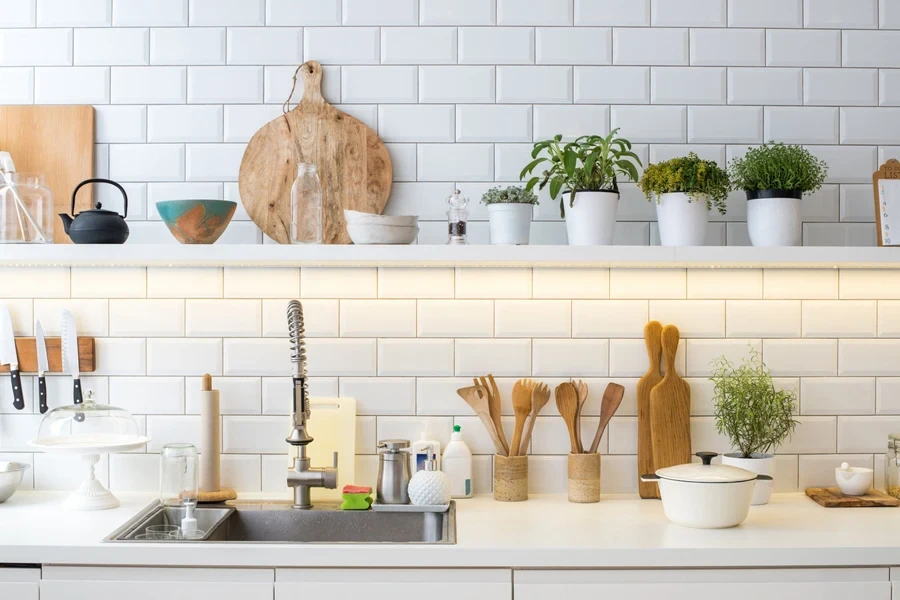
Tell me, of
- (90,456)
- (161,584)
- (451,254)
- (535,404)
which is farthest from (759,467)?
(90,456)

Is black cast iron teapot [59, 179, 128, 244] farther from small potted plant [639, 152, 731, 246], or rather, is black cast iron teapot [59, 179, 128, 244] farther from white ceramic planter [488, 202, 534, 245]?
small potted plant [639, 152, 731, 246]

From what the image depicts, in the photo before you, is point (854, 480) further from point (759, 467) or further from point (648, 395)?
point (648, 395)

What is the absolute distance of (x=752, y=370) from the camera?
2.35 metres

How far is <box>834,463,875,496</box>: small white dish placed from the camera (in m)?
2.24

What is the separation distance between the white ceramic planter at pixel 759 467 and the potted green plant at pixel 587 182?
67 cm

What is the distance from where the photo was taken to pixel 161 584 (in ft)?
5.97

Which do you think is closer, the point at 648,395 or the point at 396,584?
the point at 396,584

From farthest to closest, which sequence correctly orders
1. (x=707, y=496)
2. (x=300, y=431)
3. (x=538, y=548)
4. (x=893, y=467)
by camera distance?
(x=893, y=467), (x=300, y=431), (x=707, y=496), (x=538, y=548)

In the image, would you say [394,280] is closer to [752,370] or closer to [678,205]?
[678,205]

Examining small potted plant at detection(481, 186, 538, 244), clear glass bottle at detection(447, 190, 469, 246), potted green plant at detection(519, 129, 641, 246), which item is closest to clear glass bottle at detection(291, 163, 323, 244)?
clear glass bottle at detection(447, 190, 469, 246)

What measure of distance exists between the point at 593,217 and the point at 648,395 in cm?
54

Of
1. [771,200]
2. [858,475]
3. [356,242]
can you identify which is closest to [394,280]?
[356,242]

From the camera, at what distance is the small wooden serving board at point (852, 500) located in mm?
2193

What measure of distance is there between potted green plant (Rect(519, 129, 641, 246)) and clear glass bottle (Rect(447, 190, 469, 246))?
187 mm
